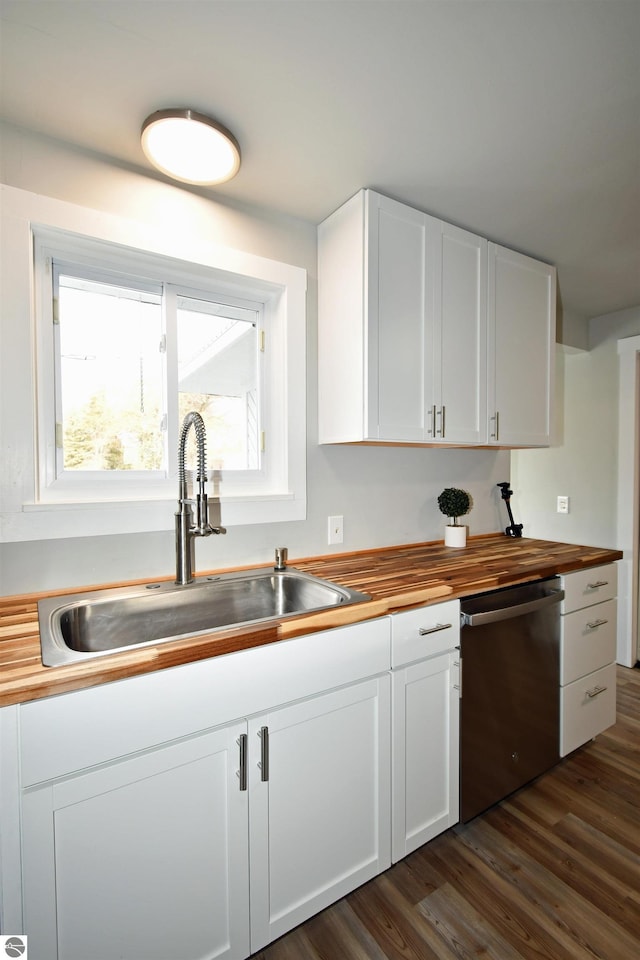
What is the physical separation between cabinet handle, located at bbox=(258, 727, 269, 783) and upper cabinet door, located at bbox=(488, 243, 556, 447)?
1.55m

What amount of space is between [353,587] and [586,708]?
1399 mm

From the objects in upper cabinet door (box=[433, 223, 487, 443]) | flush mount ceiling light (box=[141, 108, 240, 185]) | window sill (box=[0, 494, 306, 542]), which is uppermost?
flush mount ceiling light (box=[141, 108, 240, 185])

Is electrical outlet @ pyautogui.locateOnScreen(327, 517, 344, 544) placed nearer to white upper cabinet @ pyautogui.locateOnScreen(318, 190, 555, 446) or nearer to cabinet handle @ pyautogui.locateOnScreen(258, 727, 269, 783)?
white upper cabinet @ pyautogui.locateOnScreen(318, 190, 555, 446)

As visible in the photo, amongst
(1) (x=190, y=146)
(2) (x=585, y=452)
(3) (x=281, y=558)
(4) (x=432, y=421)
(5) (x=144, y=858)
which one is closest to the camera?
(5) (x=144, y=858)

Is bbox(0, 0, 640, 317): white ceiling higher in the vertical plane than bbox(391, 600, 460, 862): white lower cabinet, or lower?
higher

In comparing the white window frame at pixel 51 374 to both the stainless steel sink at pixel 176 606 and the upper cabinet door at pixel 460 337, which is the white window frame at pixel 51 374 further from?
the upper cabinet door at pixel 460 337

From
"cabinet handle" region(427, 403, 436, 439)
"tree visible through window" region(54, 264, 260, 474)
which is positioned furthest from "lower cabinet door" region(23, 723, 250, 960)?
"cabinet handle" region(427, 403, 436, 439)

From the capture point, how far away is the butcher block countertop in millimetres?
867

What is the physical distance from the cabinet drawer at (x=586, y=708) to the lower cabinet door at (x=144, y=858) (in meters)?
1.47

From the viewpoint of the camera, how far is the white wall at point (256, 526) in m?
1.35

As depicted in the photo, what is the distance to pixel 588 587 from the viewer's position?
1.96 metres

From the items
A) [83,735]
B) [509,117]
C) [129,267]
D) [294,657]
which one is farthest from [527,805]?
[129,267]

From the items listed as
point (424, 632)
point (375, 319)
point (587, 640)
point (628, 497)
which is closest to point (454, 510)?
point (587, 640)

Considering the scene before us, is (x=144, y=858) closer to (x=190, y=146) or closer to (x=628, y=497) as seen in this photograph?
(x=190, y=146)
